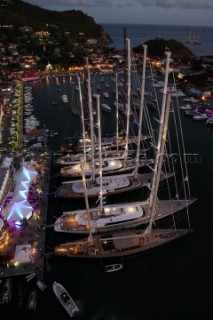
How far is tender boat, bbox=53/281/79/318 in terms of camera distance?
25.7 meters

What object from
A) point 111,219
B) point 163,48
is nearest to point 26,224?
point 111,219

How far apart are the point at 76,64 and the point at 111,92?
154 feet

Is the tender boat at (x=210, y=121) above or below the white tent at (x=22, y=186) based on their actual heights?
above

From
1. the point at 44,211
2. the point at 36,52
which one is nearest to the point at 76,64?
the point at 36,52

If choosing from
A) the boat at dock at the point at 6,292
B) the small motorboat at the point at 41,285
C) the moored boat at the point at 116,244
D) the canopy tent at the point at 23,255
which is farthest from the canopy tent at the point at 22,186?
the small motorboat at the point at 41,285

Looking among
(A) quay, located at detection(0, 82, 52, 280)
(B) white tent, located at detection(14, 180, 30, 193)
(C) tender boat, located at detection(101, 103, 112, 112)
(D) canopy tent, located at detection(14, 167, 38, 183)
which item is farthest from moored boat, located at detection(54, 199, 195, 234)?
(C) tender boat, located at detection(101, 103, 112, 112)

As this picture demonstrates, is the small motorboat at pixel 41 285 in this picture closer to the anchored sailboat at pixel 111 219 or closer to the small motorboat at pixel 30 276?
the small motorboat at pixel 30 276

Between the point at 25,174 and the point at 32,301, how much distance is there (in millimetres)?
20945

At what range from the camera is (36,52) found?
15512 cm

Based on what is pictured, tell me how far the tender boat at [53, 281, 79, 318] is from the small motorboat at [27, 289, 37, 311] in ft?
6.42

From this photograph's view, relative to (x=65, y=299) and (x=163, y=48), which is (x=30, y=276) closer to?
(x=65, y=299)

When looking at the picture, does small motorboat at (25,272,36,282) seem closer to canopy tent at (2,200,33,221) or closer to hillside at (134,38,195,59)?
canopy tent at (2,200,33,221)

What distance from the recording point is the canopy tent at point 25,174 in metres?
42.2

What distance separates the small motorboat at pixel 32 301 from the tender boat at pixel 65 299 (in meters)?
1.96
